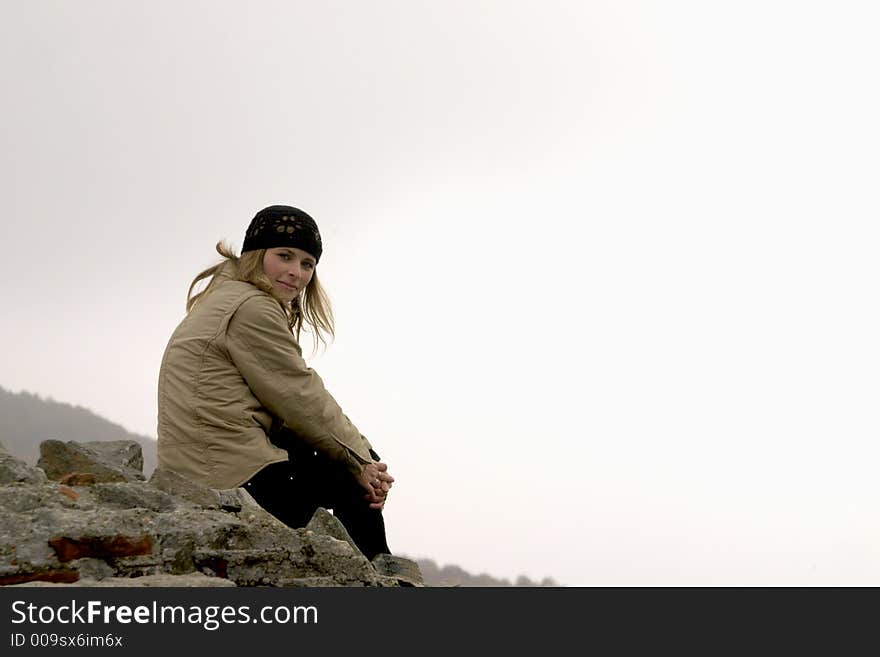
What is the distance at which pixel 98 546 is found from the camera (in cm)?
411

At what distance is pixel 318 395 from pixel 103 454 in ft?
5.31

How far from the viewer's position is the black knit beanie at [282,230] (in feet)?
20.3

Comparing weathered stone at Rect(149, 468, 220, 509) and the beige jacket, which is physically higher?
the beige jacket

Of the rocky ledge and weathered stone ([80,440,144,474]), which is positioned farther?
weathered stone ([80,440,144,474])

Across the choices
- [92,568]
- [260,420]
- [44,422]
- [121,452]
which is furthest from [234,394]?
[44,422]

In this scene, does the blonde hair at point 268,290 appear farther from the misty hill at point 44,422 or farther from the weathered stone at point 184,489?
the misty hill at point 44,422

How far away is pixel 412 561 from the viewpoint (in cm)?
572

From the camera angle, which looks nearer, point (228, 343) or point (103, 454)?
point (228, 343)

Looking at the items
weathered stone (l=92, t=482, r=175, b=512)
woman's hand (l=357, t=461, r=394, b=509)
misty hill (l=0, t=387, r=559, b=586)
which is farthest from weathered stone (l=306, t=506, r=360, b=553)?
misty hill (l=0, t=387, r=559, b=586)

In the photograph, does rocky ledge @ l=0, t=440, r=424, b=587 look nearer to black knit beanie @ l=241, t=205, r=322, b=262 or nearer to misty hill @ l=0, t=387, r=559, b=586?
black knit beanie @ l=241, t=205, r=322, b=262

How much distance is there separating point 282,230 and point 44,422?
3010 centimetres

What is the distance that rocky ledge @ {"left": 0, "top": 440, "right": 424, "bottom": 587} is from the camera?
4.04 metres
